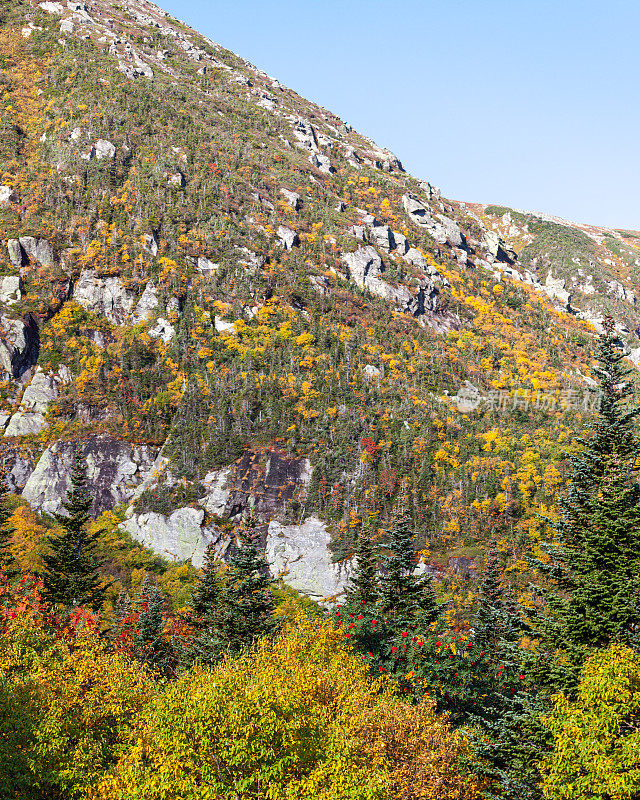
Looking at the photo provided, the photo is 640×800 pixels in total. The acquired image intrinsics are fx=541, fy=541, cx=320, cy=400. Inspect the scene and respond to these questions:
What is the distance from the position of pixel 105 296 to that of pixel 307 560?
2888 inches

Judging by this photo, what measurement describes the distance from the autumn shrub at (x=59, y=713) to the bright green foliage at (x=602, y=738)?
55.2ft

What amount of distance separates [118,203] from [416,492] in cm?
9930

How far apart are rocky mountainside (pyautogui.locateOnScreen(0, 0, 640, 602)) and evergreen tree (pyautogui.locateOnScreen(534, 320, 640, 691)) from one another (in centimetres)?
5774

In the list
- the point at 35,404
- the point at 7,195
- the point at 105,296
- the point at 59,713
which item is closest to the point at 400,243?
→ the point at 105,296

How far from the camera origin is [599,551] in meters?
21.6

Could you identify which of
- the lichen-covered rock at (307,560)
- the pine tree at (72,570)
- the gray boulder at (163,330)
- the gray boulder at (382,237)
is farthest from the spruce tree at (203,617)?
the gray boulder at (382,237)

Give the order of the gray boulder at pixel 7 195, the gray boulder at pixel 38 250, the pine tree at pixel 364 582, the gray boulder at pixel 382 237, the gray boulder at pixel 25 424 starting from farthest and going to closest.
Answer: the gray boulder at pixel 382 237 < the gray boulder at pixel 7 195 < the gray boulder at pixel 38 250 < the gray boulder at pixel 25 424 < the pine tree at pixel 364 582

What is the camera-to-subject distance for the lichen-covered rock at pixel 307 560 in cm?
8300

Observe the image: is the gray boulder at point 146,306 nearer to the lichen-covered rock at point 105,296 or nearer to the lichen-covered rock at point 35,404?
the lichen-covered rock at point 105,296

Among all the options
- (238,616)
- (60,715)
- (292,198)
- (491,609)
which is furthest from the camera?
(292,198)

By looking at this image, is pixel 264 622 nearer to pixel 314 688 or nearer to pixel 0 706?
pixel 314 688

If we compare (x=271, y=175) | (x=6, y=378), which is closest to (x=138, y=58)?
(x=271, y=175)

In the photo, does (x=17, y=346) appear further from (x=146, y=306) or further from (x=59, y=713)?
(x=59, y=713)

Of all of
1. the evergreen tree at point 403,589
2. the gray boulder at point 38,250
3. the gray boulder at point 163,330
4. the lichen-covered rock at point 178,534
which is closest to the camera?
the evergreen tree at point 403,589
